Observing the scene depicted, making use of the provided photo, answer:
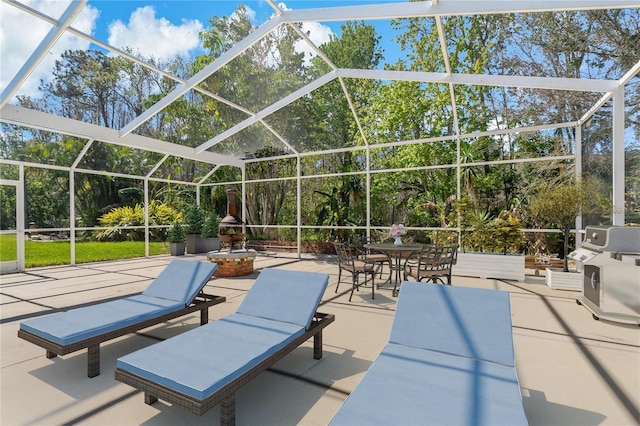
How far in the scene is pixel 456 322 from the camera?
285cm

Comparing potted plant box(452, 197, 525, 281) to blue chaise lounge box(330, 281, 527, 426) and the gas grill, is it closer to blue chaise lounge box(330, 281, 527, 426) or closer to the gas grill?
the gas grill

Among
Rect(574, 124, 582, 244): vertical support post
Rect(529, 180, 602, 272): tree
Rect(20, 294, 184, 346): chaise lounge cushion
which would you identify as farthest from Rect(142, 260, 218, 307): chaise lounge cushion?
Rect(574, 124, 582, 244): vertical support post

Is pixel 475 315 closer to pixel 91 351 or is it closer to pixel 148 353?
pixel 148 353

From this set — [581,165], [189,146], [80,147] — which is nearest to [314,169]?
[189,146]

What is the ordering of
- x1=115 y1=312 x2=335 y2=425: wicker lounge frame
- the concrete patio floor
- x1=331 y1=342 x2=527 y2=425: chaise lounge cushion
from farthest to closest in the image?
the concrete patio floor
x1=115 y1=312 x2=335 y2=425: wicker lounge frame
x1=331 y1=342 x2=527 y2=425: chaise lounge cushion

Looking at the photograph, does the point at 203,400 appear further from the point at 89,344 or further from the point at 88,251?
the point at 88,251

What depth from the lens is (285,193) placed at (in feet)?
48.0

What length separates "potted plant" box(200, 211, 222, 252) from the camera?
12.6 metres

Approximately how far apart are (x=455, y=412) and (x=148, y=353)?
89.6 inches

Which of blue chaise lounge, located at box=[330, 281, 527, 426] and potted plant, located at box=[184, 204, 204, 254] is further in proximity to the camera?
potted plant, located at box=[184, 204, 204, 254]

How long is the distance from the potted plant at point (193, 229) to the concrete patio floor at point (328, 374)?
679cm

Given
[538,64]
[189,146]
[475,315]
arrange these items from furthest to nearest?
1. [538,64]
2. [189,146]
3. [475,315]

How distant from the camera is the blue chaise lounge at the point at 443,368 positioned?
192 centimetres

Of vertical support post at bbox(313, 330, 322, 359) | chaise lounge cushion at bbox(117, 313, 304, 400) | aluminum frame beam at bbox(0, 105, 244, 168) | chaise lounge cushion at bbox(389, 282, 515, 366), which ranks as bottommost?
vertical support post at bbox(313, 330, 322, 359)
